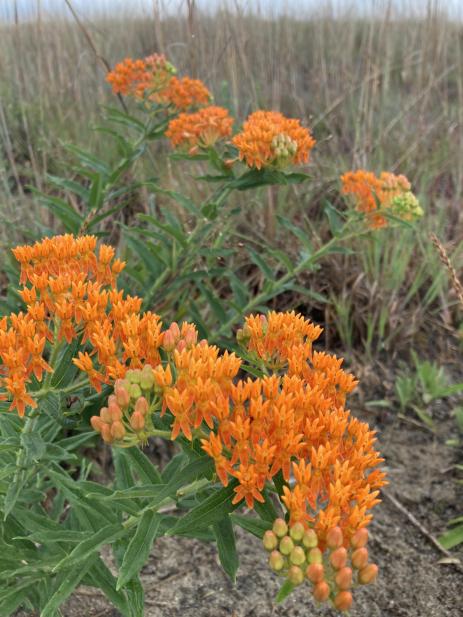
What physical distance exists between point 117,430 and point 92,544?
0.34 metres

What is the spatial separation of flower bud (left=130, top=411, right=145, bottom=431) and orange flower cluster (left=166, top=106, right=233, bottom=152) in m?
1.79

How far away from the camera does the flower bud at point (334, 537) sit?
1159 millimetres


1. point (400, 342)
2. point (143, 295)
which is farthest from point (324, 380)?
point (400, 342)

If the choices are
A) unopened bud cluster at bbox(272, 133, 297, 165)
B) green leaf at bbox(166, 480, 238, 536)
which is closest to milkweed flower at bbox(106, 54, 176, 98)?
unopened bud cluster at bbox(272, 133, 297, 165)

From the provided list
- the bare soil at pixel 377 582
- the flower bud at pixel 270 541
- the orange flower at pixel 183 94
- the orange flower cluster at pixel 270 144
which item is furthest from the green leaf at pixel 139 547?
the orange flower at pixel 183 94

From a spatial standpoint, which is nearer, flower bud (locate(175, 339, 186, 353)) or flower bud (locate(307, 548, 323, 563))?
flower bud (locate(307, 548, 323, 563))

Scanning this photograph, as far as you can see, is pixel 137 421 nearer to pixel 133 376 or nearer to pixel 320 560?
pixel 133 376

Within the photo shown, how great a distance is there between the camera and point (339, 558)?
45.1 inches

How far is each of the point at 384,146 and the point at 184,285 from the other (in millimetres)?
2620

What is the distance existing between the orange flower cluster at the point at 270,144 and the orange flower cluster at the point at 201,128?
0.93 feet

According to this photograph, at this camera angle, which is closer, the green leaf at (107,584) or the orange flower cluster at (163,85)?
the green leaf at (107,584)

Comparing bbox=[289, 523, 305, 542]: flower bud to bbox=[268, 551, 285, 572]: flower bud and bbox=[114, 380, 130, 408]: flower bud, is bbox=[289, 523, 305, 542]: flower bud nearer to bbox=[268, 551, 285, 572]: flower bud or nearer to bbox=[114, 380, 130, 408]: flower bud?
bbox=[268, 551, 285, 572]: flower bud

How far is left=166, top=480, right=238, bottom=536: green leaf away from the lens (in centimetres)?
135

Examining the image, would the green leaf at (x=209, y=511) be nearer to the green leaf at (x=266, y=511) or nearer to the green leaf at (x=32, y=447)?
the green leaf at (x=266, y=511)
